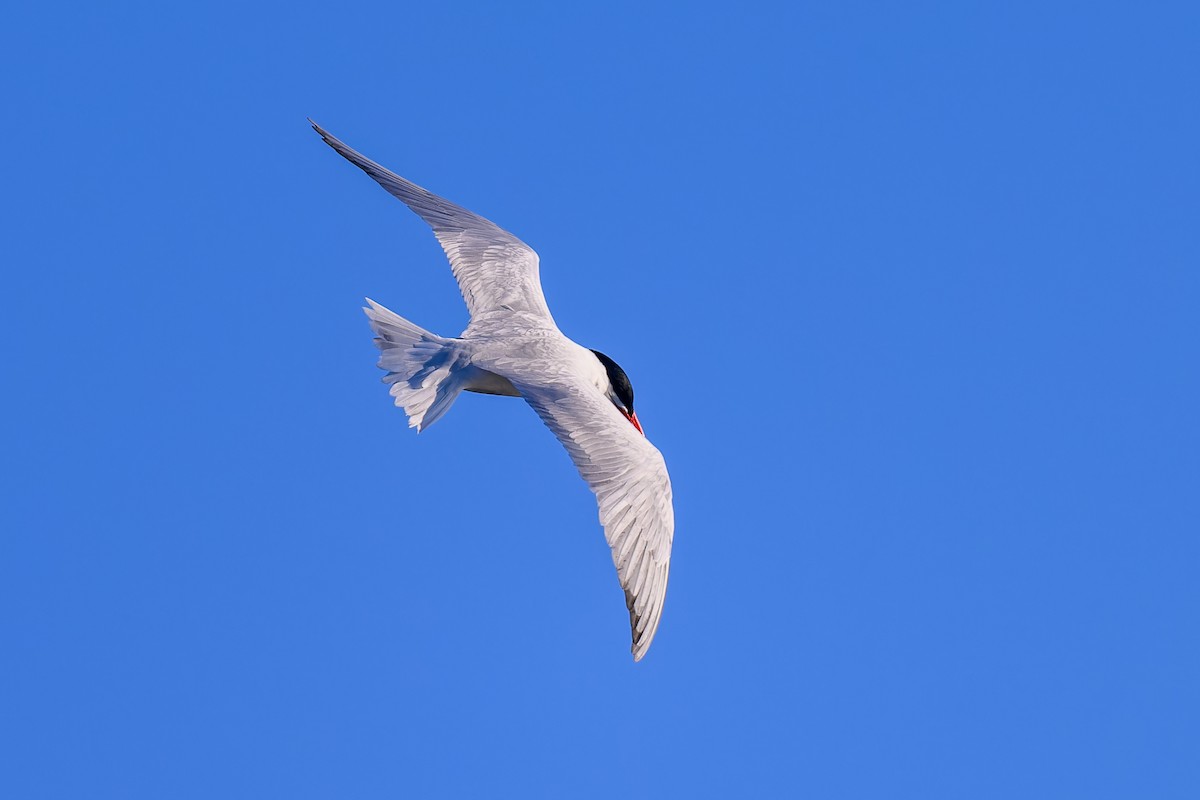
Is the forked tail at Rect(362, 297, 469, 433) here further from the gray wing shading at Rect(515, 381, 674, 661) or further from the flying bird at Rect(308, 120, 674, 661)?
the gray wing shading at Rect(515, 381, 674, 661)

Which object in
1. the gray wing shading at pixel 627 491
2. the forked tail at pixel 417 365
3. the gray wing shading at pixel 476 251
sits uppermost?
the gray wing shading at pixel 476 251

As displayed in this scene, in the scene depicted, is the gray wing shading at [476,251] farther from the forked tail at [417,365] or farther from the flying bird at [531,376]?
the forked tail at [417,365]

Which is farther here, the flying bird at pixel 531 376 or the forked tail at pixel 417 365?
the forked tail at pixel 417 365

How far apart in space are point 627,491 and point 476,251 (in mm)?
4387

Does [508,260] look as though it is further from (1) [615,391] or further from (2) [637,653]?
(2) [637,653]

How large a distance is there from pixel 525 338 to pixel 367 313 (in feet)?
3.67

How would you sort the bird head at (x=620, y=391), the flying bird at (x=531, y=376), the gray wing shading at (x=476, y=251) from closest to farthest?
the flying bird at (x=531, y=376), the bird head at (x=620, y=391), the gray wing shading at (x=476, y=251)

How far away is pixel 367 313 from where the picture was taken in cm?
987

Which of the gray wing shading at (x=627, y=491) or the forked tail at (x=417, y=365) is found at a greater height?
the forked tail at (x=417, y=365)

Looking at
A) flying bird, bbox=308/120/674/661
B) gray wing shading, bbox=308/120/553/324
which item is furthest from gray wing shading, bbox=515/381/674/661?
gray wing shading, bbox=308/120/553/324

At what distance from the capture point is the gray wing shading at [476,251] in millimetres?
11328

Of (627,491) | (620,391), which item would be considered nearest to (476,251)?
(620,391)

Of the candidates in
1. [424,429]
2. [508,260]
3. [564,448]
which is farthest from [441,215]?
[564,448]

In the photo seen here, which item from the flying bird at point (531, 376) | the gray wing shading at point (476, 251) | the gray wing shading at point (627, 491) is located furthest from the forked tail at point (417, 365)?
the gray wing shading at point (476, 251)
